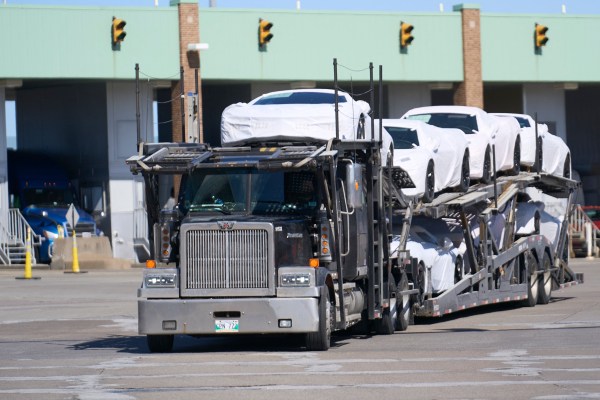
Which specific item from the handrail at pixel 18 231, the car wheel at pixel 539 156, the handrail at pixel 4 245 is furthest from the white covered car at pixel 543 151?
the handrail at pixel 4 245

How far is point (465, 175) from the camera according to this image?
23500 millimetres

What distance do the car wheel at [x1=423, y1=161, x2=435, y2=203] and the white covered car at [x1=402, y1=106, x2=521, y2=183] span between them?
2044mm

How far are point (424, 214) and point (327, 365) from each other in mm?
6519

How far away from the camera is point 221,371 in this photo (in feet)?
48.1

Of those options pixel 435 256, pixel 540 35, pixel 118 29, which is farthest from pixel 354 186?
pixel 540 35

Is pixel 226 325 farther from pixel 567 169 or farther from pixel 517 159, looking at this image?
pixel 567 169

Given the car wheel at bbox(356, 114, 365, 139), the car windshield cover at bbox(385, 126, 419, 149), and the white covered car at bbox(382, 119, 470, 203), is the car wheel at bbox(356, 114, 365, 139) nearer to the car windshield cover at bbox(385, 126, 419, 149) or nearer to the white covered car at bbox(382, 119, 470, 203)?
the white covered car at bbox(382, 119, 470, 203)

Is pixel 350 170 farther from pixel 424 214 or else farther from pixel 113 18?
pixel 113 18

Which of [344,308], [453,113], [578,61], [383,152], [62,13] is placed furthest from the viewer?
[578,61]

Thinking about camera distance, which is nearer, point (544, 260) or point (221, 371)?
point (221, 371)

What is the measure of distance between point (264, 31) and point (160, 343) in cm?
3105

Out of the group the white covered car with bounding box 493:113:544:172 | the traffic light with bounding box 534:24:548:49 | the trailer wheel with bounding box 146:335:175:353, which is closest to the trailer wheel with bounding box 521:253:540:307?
the white covered car with bounding box 493:113:544:172

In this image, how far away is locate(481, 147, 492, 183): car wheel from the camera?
24172mm

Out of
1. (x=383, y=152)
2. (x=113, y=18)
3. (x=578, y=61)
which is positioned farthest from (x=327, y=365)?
(x=578, y=61)
